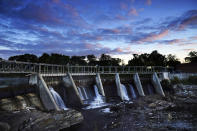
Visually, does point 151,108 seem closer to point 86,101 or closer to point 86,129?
point 86,101

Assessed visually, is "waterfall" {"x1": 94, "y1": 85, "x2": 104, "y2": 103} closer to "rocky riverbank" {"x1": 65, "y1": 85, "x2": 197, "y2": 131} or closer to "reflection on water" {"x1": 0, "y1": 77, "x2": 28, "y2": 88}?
"rocky riverbank" {"x1": 65, "y1": 85, "x2": 197, "y2": 131}

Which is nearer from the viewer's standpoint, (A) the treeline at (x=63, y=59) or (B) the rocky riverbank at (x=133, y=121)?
(B) the rocky riverbank at (x=133, y=121)

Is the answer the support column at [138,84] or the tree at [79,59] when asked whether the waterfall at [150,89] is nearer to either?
the support column at [138,84]

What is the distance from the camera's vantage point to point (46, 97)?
18219mm

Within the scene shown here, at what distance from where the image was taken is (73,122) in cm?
1499

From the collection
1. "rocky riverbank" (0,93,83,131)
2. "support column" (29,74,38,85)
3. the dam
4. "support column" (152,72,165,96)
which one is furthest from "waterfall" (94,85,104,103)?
"support column" (152,72,165,96)

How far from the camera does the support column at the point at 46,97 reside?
1786 centimetres

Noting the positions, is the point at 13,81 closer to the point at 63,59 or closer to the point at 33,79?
the point at 33,79

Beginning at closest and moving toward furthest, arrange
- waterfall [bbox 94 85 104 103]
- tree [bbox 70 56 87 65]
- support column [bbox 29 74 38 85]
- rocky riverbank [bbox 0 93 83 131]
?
rocky riverbank [bbox 0 93 83 131] < support column [bbox 29 74 38 85] < waterfall [bbox 94 85 104 103] < tree [bbox 70 56 87 65]

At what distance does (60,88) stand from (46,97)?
5.28 meters

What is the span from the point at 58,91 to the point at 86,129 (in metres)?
9.87

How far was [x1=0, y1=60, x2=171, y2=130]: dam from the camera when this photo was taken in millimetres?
17578

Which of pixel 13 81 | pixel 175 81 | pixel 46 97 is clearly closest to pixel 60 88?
pixel 46 97

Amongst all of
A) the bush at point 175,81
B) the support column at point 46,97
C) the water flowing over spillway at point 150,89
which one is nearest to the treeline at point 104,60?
the bush at point 175,81
